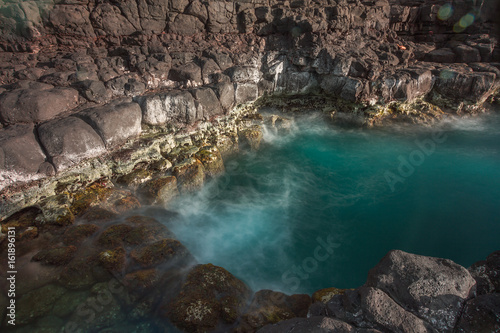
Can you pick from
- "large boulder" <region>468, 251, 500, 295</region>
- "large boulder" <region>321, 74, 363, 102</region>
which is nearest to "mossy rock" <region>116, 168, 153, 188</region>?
"large boulder" <region>468, 251, 500, 295</region>

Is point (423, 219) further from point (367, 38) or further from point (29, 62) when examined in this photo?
point (29, 62)

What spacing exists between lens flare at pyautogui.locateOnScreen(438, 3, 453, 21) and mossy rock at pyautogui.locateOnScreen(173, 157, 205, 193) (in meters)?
15.0

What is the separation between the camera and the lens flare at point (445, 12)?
1338cm

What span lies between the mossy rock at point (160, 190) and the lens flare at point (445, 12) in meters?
15.9

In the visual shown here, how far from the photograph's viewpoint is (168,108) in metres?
8.40

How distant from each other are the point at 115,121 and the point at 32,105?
1848mm

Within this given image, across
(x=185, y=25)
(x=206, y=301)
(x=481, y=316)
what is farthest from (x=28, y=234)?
(x=185, y=25)

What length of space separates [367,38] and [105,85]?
1173 cm

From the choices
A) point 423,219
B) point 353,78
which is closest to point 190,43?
point 353,78

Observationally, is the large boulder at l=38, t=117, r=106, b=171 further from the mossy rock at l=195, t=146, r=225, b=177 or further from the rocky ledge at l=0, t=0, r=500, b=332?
the mossy rock at l=195, t=146, r=225, b=177

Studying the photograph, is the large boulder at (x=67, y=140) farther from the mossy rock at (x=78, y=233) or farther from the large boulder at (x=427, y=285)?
the large boulder at (x=427, y=285)

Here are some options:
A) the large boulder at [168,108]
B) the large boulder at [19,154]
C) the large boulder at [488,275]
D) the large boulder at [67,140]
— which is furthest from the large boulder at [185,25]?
the large boulder at [488,275]

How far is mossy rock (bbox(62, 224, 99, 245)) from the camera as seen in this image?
527cm

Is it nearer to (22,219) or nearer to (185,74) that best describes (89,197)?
(22,219)
